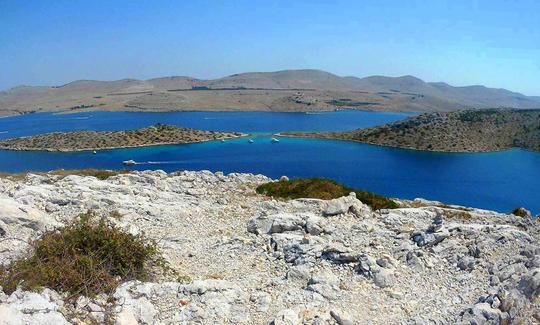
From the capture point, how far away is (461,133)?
396ft

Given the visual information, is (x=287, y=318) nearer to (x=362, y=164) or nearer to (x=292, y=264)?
(x=292, y=264)

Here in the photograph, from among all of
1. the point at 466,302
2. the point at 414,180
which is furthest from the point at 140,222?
the point at 414,180

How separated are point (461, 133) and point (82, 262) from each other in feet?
420

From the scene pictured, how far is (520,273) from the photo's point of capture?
32.3ft

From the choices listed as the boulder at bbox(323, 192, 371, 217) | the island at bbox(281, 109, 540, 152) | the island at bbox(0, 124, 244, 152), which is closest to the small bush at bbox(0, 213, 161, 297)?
the boulder at bbox(323, 192, 371, 217)

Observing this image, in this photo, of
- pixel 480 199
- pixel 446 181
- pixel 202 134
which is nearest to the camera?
pixel 480 199

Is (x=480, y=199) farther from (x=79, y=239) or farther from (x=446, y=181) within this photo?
(x=79, y=239)

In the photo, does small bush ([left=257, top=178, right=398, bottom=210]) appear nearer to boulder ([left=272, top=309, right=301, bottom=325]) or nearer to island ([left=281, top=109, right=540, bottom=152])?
boulder ([left=272, top=309, right=301, bottom=325])

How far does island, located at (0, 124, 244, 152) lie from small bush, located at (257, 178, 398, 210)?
95562 millimetres

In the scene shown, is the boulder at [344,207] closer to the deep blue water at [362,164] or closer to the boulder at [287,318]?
the boulder at [287,318]

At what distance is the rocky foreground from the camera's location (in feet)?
27.1

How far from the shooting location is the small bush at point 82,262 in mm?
8312

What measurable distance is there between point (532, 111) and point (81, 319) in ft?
521

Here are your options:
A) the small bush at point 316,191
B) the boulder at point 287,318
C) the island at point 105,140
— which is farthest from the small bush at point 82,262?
the island at point 105,140
